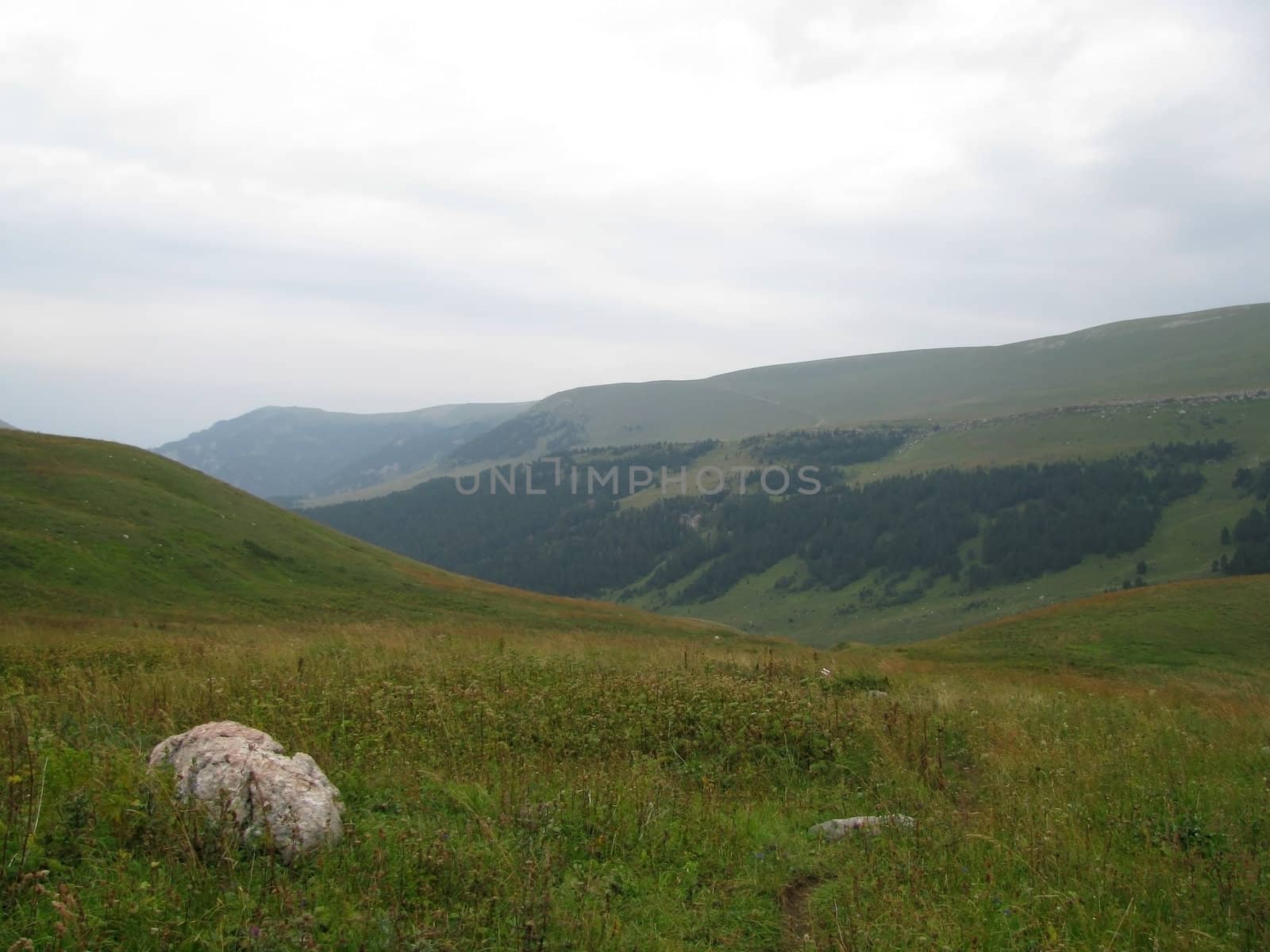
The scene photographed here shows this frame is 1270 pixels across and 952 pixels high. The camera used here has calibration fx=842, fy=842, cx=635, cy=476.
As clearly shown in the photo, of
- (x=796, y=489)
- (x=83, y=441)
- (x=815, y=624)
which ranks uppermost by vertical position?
(x=83, y=441)

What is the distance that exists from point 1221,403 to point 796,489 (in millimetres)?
75214

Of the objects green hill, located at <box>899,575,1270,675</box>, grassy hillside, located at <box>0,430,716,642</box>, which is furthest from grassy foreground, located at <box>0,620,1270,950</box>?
grassy hillside, located at <box>0,430,716,642</box>

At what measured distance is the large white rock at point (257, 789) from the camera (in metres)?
5.08

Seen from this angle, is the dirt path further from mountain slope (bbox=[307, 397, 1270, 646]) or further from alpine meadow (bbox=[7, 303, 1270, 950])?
mountain slope (bbox=[307, 397, 1270, 646])

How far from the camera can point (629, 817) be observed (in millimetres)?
6059

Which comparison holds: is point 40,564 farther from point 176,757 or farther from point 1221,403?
point 1221,403

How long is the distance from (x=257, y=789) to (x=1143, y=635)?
28.9 metres

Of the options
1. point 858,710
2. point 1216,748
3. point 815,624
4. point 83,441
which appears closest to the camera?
point 1216,748

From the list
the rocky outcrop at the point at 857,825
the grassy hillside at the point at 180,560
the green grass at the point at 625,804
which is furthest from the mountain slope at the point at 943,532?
the rocky outcrop at the point at 857,825

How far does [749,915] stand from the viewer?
5.15 metres

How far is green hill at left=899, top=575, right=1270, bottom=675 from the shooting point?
24219 mm

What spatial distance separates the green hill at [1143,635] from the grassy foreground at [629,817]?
14.5 m

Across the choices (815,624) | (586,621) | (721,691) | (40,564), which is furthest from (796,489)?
(721,691)

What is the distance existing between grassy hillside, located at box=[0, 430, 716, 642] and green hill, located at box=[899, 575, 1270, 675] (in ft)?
48.8
